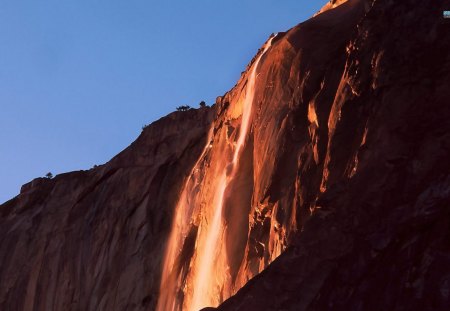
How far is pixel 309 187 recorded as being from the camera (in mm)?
17219

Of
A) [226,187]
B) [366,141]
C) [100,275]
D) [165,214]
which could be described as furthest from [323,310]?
[100,275]

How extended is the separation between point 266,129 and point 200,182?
6.73m

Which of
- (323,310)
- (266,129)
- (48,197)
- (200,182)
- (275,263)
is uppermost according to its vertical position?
(48,197)

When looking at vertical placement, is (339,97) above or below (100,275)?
below

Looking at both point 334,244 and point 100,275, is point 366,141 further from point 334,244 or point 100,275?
point 100,275

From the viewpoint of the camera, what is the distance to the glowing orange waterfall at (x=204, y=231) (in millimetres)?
21875

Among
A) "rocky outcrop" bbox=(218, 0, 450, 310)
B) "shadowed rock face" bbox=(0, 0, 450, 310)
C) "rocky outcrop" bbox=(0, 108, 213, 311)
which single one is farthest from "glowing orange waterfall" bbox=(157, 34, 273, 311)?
"rocky outcrop" bbox=(218, 0, 450, 310)

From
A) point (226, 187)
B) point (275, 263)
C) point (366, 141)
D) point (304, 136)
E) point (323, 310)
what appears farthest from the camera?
point (226, 187)

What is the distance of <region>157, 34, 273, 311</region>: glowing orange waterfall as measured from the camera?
71.8 feet

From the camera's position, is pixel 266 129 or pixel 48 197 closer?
pixel 266 129

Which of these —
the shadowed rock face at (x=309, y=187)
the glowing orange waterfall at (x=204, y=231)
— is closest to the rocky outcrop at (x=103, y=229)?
the shadowed rock face at (x=309, y=187)

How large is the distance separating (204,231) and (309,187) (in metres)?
6.87

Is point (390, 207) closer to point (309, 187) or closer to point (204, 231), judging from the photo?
point (309, 187)

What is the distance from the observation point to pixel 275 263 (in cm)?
1252
